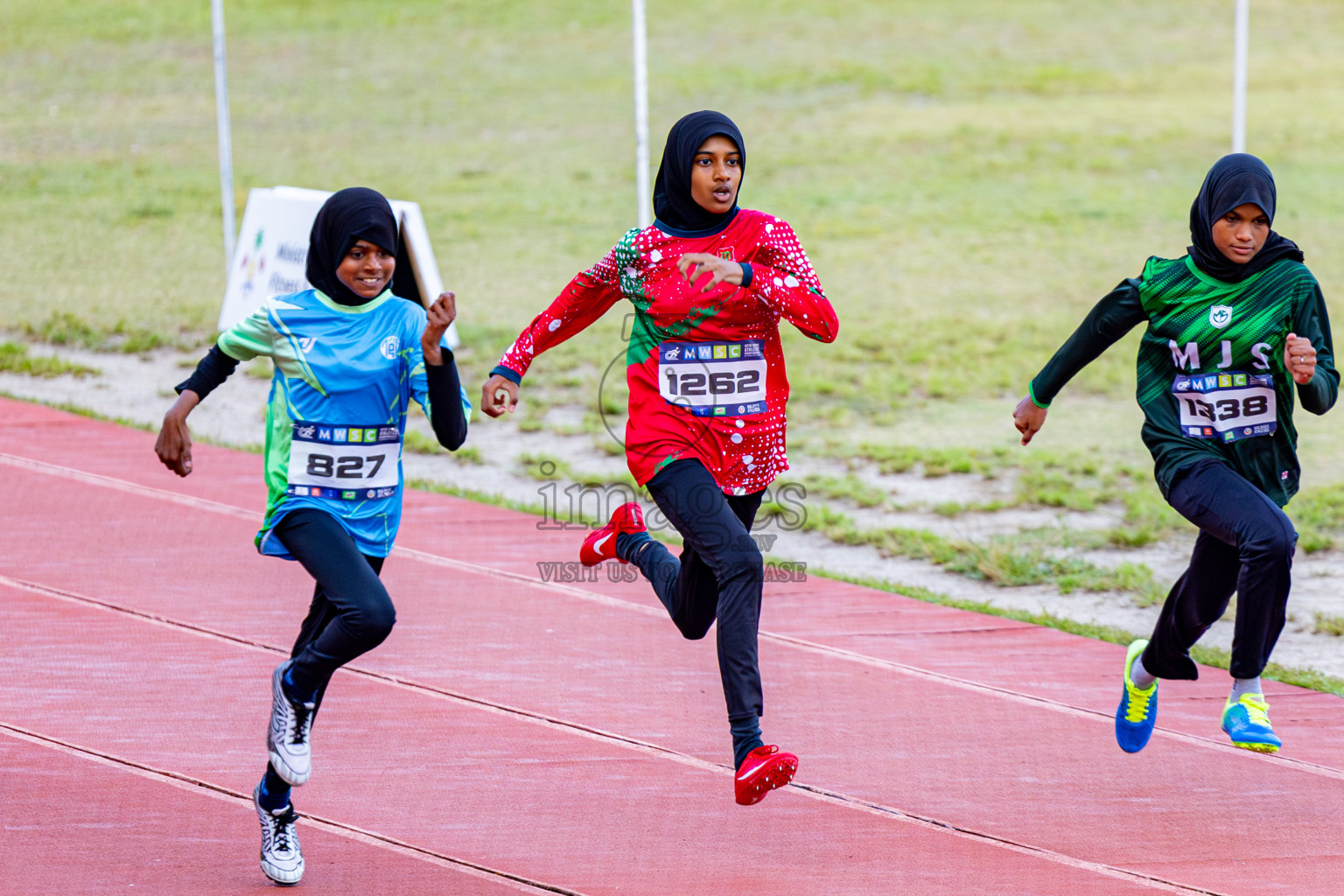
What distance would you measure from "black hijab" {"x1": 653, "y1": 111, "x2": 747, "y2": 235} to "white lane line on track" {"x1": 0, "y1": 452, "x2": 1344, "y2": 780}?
7.73 feet

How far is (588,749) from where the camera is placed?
5.77 m

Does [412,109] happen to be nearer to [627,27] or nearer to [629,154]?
[629,154]

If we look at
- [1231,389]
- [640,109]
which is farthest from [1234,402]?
[640,109]

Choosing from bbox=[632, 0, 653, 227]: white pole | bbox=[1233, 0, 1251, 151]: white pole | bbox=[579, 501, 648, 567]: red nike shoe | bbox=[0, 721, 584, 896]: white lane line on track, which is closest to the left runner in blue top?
bbox=[0, 721, 584, 896]: white lane line on track

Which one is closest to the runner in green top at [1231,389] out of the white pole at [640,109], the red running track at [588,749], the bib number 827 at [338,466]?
the red running track at [588,749]

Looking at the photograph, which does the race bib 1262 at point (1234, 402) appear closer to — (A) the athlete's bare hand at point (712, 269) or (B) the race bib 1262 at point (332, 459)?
(A) the athlete's bare hand at point (712, 269)

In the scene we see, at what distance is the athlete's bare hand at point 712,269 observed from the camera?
4.91 m

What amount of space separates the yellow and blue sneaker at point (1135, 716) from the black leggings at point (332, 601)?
2646 millimetres

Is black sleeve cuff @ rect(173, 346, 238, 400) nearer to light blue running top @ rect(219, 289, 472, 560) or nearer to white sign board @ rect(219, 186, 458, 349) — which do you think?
light blue running top @ rect(219, 289, 472, 560)

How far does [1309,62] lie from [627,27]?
13.0 metres

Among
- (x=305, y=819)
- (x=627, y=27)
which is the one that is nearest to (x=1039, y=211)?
(x=627, y=27)

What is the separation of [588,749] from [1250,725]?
7.40ft

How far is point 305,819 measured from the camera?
508 cm

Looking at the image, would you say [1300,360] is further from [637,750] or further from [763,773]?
[637,750]
